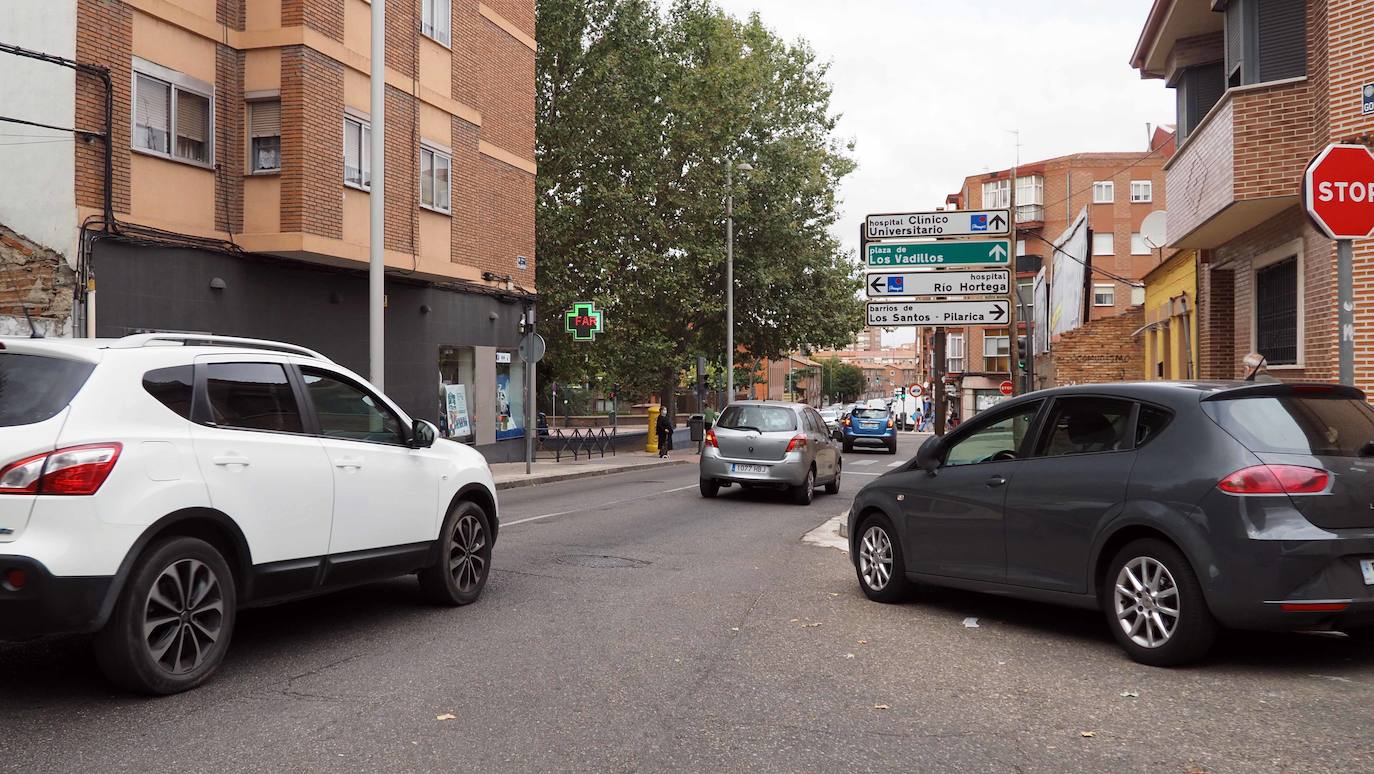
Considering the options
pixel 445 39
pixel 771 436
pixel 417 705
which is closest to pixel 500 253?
pixel 445 39

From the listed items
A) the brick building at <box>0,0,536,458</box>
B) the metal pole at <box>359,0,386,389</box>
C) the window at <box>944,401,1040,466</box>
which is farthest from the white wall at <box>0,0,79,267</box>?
the window at <box>944,401,1040,466</box>

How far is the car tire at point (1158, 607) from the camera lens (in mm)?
5398

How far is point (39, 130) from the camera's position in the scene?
13.8 m

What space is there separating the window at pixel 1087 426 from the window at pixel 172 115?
1367cm

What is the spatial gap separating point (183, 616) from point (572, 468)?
61.9ft

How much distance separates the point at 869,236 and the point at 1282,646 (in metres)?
9.47

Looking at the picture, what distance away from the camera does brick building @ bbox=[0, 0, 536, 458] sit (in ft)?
45.9

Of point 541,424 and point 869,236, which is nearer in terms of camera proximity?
point 869,236

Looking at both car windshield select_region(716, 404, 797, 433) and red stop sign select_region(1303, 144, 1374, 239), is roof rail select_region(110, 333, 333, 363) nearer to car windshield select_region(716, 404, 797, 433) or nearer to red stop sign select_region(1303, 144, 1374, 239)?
red stop sign select_region(1303, 144, 1374, 239)

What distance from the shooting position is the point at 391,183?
1962cm

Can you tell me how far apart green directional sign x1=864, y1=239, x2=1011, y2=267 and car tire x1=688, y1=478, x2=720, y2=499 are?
14.1 ft

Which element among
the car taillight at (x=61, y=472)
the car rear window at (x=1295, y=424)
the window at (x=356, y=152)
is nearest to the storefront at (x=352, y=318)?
the window at (x=356, y=152)

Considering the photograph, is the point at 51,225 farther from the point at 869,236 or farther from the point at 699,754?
the point at 699,754

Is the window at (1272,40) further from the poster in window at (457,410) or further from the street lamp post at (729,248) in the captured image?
the street lamp post at (729,248)
